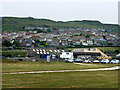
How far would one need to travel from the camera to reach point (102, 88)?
25.2 metres

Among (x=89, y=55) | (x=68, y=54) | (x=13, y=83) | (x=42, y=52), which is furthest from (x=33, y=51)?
(x=13, y=83)

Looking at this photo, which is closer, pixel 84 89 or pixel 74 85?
pixel 84 89

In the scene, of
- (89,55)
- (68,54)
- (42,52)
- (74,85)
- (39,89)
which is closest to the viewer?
(39,89)

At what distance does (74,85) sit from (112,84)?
3.40m

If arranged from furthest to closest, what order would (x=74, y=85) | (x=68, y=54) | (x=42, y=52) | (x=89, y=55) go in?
(x=89, y=55) → (x=42, y=52) → (x=68, y=54) → (x=74, y=85)

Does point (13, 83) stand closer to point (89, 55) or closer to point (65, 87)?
point (65, 87)

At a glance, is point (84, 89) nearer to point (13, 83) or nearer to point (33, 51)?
point (13, 83)

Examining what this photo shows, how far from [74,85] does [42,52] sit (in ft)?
269

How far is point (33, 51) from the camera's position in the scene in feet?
351

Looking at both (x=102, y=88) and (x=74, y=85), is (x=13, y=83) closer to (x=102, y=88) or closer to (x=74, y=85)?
(x=74, y=85)

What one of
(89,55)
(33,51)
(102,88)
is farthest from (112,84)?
(89,55)

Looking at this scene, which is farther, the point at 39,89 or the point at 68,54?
the point at 68,54

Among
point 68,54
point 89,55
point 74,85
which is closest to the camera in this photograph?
point 74,85

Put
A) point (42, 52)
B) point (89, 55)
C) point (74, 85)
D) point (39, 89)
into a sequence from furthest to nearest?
point (89, 55)
point (42, 52)
point (74, 85)
point (39, 89)
